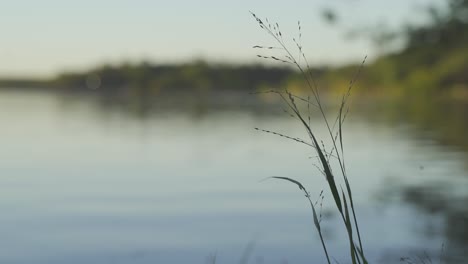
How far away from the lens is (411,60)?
107ft

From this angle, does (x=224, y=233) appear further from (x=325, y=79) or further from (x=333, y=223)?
(x=325, y=79)

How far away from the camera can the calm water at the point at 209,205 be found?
6770 millimetres

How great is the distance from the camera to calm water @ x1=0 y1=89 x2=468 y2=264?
6.77m

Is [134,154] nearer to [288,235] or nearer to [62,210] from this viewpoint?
[62,210]

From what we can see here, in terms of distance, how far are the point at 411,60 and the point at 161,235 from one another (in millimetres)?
27346

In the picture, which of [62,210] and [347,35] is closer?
[62,210]

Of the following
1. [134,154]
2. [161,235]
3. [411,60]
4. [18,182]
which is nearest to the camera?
[161,235]

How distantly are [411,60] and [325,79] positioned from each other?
108527mm

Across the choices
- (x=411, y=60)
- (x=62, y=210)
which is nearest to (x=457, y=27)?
(x=62, y=210)

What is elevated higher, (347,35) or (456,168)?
(347,35)

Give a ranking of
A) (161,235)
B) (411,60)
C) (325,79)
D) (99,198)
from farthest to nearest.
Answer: (325,79) < (411,60) < (99,198) < (161,235)

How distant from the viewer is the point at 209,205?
9531 mm

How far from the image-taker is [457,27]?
15.9m

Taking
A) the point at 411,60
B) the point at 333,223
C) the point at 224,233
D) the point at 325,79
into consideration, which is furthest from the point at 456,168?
the point at 325,79
